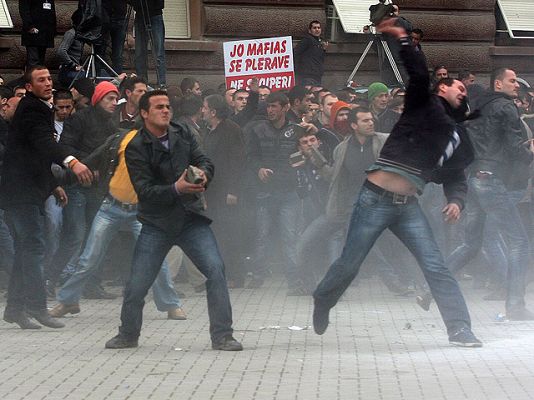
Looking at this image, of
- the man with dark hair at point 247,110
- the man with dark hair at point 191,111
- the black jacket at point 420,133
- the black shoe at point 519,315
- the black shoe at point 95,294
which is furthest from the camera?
the man with dark hair at point 247,110

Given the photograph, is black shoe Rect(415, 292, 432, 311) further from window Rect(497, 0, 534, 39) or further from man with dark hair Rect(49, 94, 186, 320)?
window Rect(497, 0, 534, 39)

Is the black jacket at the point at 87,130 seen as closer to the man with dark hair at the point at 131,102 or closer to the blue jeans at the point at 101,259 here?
the man with dark hair at the point at 131,102

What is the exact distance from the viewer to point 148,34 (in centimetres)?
1664

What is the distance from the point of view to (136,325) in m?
9.81

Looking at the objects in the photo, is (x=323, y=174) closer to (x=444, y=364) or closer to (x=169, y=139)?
(x=169, y=139)

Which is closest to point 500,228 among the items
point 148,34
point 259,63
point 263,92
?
point 263,92

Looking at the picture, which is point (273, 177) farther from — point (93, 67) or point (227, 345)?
point (227, 345)

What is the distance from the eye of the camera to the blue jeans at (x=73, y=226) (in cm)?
1305

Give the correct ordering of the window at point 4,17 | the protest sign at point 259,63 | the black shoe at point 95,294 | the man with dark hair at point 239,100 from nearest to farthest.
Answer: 1. the black shoe at point 95,294
2. the man with dark hair at point 239,100
3. the protest sign at point 259,63
4. the window at point 4,17

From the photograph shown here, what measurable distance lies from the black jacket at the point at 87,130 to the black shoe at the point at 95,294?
1243mm

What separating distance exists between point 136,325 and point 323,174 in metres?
4.22

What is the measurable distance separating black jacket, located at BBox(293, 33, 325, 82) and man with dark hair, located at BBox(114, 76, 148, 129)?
561cm

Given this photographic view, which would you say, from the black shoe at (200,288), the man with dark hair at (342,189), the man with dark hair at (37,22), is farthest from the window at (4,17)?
the man with dark hair at (342,189)

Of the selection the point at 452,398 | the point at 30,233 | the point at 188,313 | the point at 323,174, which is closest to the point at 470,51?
the point at 323,174
